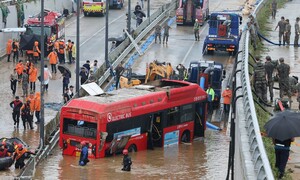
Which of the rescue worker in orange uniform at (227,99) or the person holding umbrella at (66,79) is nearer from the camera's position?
the rescue worker in orange uniform at (227,99)

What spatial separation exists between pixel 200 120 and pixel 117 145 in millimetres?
4713

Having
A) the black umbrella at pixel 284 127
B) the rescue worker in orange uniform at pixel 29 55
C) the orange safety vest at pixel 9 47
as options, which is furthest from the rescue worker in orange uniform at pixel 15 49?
the black umbrella at pixel 284 127

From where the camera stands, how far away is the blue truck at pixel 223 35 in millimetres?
53438

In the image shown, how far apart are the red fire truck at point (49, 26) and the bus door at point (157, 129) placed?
20.6 m

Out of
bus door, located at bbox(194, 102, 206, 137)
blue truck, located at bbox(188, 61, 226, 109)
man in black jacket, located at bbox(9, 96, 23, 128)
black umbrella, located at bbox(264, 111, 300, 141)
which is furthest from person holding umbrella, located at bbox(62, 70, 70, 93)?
black umbrella, located at bbox(264, 111, 300, 141)

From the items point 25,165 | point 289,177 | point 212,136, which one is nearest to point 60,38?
point 212,136

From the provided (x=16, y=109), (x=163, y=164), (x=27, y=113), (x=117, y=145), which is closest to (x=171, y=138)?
(x=117, y=145)

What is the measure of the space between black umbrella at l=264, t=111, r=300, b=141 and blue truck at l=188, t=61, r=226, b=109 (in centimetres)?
2327

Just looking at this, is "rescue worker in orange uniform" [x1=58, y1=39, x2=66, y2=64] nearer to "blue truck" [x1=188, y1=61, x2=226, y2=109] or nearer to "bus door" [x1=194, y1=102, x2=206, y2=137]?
"blue truck" [x1=188, y1=61, x2=226, y2=109]

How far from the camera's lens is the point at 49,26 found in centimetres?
5556

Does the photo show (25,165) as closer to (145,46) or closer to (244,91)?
(244,91)

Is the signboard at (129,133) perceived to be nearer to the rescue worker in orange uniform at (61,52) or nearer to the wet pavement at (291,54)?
the wet pavement at (291,54)

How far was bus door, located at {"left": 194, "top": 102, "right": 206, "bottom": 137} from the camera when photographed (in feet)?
120

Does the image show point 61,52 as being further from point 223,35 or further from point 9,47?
point 223,35
